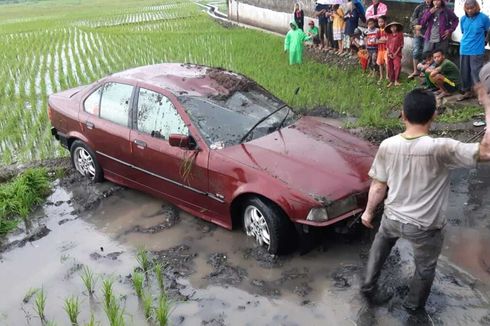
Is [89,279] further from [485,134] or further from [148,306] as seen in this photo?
[485,134]

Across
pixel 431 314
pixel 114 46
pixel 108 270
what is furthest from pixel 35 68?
pixel 431 314

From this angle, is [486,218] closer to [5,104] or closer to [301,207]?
[301,207]

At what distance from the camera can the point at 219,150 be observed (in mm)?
5156

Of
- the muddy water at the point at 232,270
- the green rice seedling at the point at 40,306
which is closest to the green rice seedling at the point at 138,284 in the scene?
the muddy water at the point at 232,270

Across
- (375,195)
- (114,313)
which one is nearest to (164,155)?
(114,313)

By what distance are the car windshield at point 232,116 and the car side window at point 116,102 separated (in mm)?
878

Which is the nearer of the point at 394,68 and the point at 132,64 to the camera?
the point at 394,68

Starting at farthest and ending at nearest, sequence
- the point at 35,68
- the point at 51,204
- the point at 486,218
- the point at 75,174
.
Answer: the point at 35,68
the point at 75,174
the point at 51,204
the point at 486,218

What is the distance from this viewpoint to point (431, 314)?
400 centimetres

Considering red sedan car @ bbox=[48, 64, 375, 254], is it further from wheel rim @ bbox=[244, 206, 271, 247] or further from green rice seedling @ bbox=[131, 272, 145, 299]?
green rice seedling @ bbox=[131, 272, 145, 299]

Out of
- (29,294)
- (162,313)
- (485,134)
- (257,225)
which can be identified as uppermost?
(485,134)

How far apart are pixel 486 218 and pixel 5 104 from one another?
982 centimetres

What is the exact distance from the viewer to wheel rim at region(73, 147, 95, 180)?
6.80 meters

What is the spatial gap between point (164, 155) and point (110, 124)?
109cm
